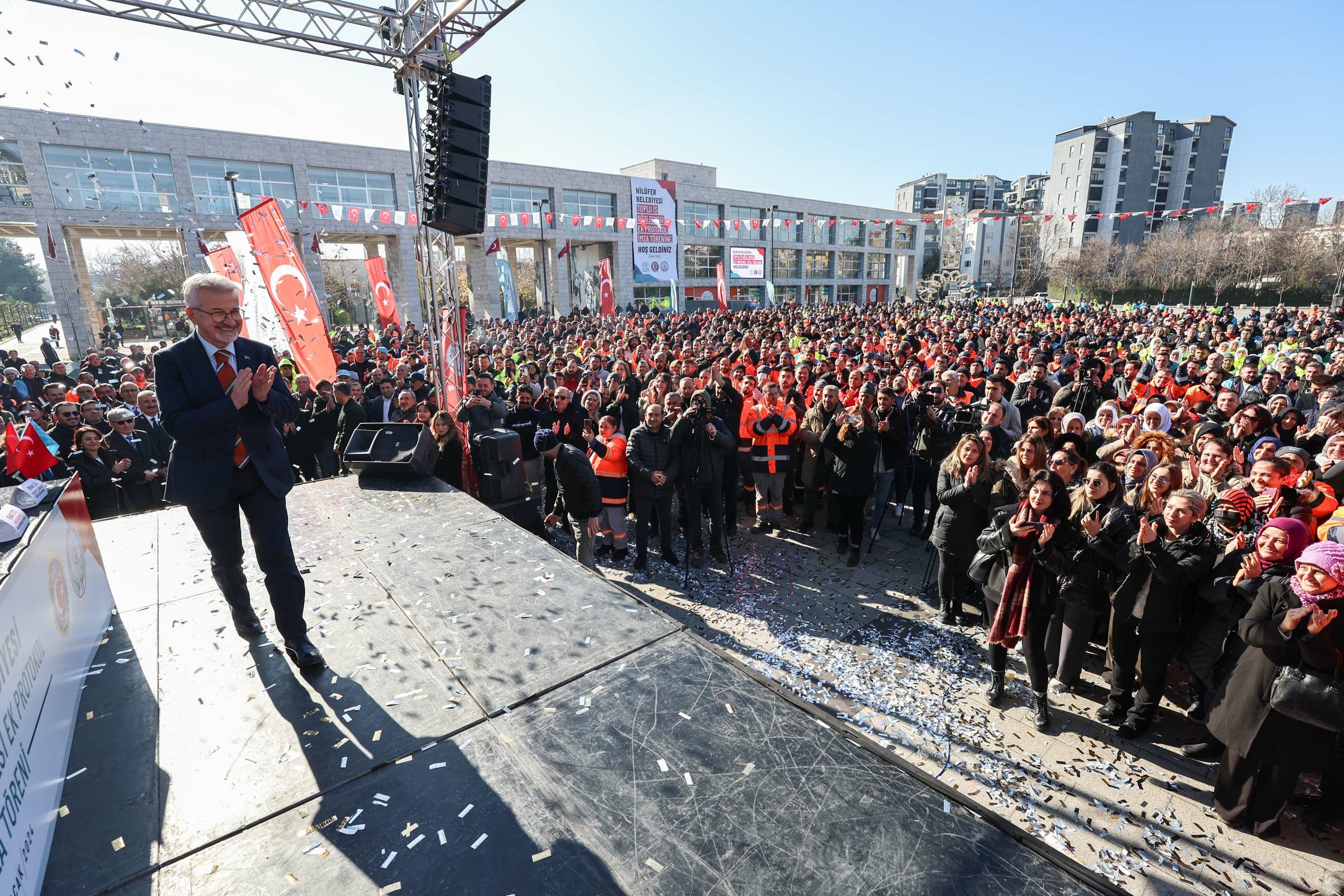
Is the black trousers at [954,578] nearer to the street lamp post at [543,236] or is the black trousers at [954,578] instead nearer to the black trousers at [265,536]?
the black trousers at [265,536]

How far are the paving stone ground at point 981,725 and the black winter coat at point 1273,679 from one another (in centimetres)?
61

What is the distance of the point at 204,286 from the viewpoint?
9.06 ft

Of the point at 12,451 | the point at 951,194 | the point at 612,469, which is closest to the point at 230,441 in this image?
the point at 12,451

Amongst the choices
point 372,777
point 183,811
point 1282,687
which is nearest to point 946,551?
point 1282,687

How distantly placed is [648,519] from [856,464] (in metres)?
2.48

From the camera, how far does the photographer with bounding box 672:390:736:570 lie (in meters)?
6.64

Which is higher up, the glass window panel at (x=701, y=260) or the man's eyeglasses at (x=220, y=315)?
the glass window panel at (x=701, y=260)

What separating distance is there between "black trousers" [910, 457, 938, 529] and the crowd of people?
0.12ft

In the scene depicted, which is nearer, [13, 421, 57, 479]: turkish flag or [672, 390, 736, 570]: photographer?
[13, 421, 57, 479]: turkish flag

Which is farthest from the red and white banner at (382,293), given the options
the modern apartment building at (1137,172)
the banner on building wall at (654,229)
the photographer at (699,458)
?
the modern apartment building at (1137,172)

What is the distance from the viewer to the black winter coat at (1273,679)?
2.96 meters

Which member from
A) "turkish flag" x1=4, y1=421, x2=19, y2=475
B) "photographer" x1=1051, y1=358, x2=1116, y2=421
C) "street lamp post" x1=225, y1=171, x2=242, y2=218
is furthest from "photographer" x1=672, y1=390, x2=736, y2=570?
"street lamp post" x1=225, y1=171, x2=242, y2=218

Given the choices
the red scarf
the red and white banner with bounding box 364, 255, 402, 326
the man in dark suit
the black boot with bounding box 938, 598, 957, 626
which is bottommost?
the black boot with bounding box 938, 598, 957, 626

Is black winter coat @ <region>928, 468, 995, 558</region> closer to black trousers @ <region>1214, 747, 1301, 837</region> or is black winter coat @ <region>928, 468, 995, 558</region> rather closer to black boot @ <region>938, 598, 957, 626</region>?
black boot @ <region>938, 598, 957, 626</region>
